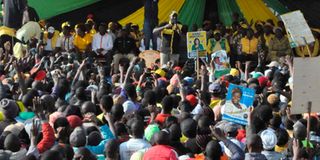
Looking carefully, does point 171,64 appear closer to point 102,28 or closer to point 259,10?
point 102,28

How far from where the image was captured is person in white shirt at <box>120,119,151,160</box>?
8500mm

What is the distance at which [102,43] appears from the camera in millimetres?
19609

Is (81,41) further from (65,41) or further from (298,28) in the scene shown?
(298,28)

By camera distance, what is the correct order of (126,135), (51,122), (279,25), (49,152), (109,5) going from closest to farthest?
(49,152) → (126,135) → (51,122) → (279,25) → (109,5)

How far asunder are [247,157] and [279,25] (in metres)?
13.0

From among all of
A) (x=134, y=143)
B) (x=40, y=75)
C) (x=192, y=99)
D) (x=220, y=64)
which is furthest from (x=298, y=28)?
(x=40, y=75)

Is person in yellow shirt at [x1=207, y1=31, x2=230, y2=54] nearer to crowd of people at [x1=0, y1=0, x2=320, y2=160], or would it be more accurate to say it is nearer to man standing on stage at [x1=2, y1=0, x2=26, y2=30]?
crowd of people at [x1=0, y1=0, x2=320, y2=160]

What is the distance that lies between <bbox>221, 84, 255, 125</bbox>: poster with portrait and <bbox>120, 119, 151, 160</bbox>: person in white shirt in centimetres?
139

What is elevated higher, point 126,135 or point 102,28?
point 102,28

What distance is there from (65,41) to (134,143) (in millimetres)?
11682

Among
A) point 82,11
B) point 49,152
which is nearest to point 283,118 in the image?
point 49,152

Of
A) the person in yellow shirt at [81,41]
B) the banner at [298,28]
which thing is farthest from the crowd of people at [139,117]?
the person in yellow shirt at [81,41]

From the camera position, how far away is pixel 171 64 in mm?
16328

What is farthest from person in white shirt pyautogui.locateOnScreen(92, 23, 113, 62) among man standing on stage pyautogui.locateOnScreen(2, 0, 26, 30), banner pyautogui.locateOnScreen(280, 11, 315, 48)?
banner pyautogui.locateOnScreen(280, 11, 315, 48)
